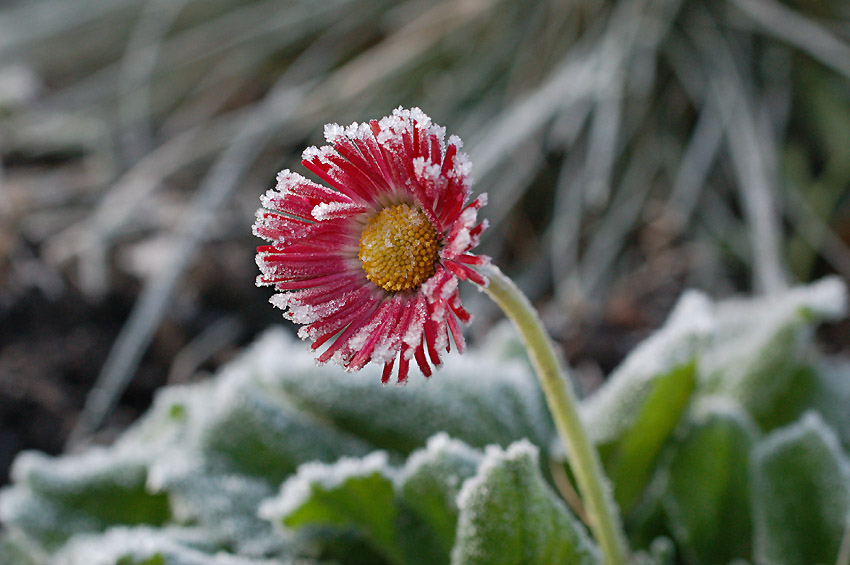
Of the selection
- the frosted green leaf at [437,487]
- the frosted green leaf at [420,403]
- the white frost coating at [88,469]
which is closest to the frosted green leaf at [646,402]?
the frosted green leaf at [420,403]

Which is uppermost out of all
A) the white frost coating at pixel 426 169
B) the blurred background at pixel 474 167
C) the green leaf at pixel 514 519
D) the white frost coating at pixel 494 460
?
the blurred background at pixel 474 167

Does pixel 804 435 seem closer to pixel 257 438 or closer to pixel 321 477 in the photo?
pixel 321 477

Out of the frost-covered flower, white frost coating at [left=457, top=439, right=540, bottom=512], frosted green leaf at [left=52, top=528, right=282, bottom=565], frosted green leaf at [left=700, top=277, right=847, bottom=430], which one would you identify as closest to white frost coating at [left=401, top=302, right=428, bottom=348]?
the frost-covered flower

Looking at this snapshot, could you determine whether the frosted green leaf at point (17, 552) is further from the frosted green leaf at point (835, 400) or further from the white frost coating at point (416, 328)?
the frosted green leaf at point (835, 400)

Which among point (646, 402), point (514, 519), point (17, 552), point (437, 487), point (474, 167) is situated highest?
point (474, 167)

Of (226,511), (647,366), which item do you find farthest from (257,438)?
(647,366)

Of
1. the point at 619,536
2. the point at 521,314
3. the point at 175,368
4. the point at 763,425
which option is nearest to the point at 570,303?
the point at 763,425
